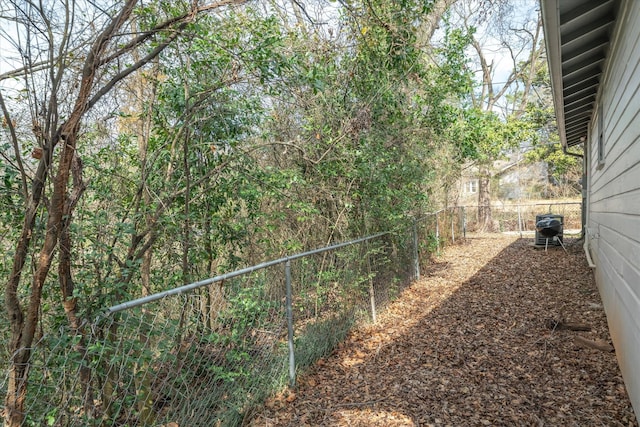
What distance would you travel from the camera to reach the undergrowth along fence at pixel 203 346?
217 cm

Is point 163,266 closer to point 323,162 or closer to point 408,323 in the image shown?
point 323,162

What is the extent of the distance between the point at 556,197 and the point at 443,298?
19299 mm

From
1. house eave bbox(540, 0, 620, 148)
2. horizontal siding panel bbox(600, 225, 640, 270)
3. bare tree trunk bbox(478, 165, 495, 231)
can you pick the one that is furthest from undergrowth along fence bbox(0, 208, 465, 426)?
bare tree trunk bbox(478, 165, 495, 231)

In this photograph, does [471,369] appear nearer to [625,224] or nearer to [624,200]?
[625,224]

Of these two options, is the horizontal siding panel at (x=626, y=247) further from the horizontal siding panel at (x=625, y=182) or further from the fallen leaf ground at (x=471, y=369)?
the fallen leaf ground at (x=471, y=369)

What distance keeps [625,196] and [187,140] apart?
3.94 meters

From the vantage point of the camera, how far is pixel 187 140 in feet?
11.1

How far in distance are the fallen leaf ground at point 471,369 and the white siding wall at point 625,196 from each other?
1.03 feet

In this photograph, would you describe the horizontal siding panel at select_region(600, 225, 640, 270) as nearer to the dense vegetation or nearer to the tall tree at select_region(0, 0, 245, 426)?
the dense vegetation

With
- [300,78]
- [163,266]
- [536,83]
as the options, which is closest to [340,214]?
[300,78]

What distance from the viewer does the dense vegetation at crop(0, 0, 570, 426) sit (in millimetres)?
2059

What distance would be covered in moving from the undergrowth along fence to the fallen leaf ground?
0.31 meters

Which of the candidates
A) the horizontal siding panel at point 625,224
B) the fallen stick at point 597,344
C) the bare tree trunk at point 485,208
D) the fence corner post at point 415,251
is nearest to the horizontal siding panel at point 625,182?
the horizontal siding panel at point 625,224

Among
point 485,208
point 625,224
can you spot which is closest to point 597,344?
point 625,224
